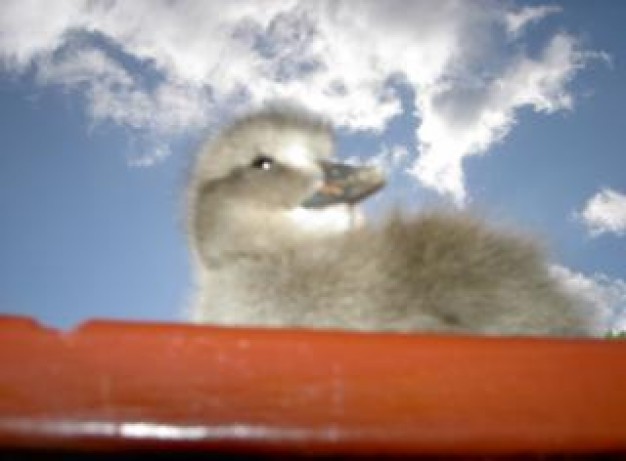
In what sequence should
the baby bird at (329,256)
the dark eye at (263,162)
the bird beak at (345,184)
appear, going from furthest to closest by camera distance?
the dark eye at (263,162) < the bird beak at (345,184) < the baby bird at (329,256)

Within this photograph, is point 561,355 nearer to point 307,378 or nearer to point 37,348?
point 307,378

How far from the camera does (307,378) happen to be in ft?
1.80

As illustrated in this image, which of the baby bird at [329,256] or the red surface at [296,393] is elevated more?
the baby bird at [329,256]

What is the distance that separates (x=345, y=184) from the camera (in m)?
1.93

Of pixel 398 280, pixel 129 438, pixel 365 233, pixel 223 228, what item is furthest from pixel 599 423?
pixel 223 228

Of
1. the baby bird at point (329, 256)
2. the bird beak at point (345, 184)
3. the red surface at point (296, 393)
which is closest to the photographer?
the red surface at point (296, 393)

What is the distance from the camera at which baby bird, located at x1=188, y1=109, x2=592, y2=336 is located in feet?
4.71

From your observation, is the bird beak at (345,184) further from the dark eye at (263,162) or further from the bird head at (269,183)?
the dark eye at (263,162)

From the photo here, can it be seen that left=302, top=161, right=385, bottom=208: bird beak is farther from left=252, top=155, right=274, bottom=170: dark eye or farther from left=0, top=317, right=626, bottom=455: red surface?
left=0, top=317, right=626, bottom=455: red surface

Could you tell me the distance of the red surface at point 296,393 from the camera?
1.71ft

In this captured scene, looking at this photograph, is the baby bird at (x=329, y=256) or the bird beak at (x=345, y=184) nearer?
the baby bird at (x=329, y=256)

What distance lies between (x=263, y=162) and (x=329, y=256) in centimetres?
57

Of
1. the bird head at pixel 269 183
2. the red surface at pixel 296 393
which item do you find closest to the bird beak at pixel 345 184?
the bird head at pixel 269 183

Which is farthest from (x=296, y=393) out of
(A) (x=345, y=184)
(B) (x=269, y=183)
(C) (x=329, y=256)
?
(B) (x=269, y=183)
